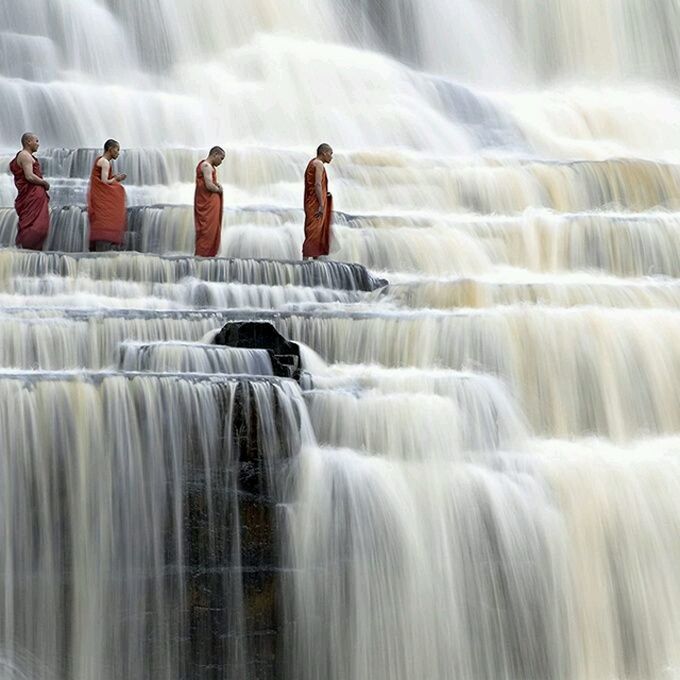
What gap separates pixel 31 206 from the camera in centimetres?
1806

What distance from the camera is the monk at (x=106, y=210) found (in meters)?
18.1

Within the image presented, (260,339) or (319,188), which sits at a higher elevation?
(319,188)

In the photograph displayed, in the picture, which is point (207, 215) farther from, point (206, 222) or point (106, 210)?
point (106, 210)

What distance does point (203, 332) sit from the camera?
14328mm

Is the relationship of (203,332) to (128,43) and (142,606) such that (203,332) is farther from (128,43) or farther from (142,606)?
(128,43)

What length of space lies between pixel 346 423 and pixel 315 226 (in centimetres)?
588

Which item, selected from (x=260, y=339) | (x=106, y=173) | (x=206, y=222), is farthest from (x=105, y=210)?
(x=260, y=339)

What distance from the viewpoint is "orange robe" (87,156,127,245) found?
59.6ft

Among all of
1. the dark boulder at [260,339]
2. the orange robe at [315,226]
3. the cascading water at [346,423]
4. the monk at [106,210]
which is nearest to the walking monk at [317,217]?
the orange robe at [315,226]

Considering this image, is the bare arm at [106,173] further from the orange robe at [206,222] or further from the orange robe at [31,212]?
the orange robe at [206,222]

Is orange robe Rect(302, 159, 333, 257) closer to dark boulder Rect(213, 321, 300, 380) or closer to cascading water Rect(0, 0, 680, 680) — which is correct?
cascading water Rect(0, 0, 680, 680)

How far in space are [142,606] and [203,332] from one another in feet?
11.3

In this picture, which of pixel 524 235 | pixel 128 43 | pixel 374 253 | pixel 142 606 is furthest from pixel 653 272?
pixel 128 43

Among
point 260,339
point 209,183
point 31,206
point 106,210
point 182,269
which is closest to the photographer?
point 260,339
